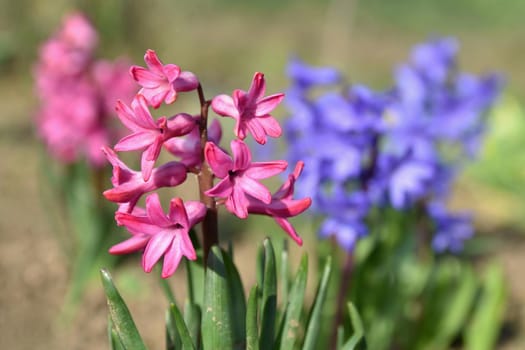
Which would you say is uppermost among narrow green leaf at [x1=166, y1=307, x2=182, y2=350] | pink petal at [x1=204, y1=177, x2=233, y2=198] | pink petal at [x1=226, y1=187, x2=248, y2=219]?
pink petal at [x1=204, y1=177, x2=233, y2=198]

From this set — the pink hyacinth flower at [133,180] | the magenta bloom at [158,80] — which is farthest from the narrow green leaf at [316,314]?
the magenta bloom at [158,80]

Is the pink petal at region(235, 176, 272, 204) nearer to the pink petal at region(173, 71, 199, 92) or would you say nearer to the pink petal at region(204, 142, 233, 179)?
the pink petal at region(204, 142, 233, 179)

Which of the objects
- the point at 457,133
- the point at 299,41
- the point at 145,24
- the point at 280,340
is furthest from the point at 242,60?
the point at 280,340

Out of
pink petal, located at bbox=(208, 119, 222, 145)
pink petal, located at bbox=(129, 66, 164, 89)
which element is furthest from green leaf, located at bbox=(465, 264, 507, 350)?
pink petal, located at bbox=(129, 66, 164, 89)

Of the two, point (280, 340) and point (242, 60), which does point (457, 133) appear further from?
point (242, 60)

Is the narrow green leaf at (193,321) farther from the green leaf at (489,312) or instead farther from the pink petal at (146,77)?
the green leaf at (489,312)

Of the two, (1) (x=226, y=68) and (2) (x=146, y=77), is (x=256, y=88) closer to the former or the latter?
(2) (x=146, y=77)
